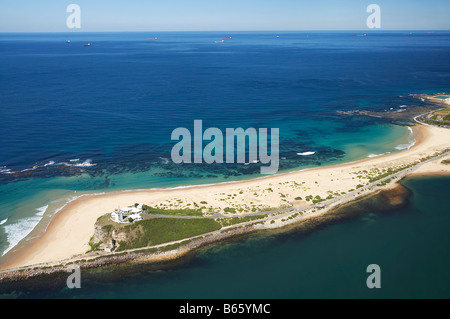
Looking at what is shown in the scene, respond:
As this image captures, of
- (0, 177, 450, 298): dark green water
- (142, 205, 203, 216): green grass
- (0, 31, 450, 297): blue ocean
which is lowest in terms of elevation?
(0, 177, 450, 298): dark green water

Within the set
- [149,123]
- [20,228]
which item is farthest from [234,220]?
[149,123]

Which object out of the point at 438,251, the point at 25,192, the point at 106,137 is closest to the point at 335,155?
the point at 438,251

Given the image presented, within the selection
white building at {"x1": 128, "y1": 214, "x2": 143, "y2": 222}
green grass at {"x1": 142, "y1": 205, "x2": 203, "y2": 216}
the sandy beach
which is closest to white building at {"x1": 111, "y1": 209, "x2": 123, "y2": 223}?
white building at {"x1": 128, "y1": 214, "x2": 143, "y2": 222}

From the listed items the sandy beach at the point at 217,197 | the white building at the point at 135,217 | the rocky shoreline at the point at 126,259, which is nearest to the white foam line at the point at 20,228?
the sandy beach at the point at 217,197

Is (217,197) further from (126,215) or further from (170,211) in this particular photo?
(126,215)

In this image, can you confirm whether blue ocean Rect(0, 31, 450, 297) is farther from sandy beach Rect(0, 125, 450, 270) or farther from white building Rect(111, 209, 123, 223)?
white building Rect(111, 209, 123, 223)

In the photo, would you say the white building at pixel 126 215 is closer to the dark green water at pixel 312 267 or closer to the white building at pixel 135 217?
the white building at pixel 135 217
